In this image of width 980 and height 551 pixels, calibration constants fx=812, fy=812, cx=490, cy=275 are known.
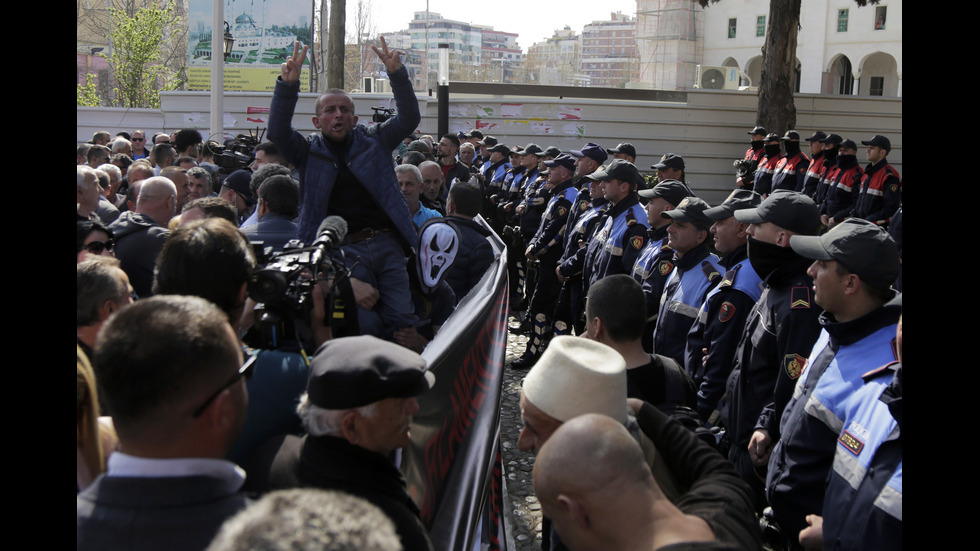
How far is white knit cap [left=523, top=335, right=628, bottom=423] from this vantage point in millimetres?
2457

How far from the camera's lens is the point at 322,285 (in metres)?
3.37

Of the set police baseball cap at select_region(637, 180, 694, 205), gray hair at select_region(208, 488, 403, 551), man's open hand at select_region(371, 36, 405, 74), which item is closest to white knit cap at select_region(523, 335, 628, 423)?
gray hair at select_region(208, 488, 403, 551)

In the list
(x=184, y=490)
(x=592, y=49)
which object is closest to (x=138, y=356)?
(x=184, y=490)

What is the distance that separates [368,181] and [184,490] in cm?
323

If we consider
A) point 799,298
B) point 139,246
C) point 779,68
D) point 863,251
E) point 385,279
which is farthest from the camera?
point 779,68

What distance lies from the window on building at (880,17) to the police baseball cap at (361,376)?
54901 millimetres

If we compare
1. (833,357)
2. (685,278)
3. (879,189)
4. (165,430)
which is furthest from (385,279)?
(879,189)

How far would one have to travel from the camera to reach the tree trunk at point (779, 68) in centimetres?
2027

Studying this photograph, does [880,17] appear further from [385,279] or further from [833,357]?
[833,357]

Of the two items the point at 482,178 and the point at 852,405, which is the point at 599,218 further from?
the point at 482,178

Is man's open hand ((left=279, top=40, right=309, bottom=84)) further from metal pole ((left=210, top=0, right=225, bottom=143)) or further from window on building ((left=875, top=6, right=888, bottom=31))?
window on building ((left=875, top=6, right=888, bottom=31))

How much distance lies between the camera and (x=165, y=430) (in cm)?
173

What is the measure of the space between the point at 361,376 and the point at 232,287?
713mm

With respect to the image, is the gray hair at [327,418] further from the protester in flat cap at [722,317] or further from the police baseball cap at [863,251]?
the protester in flat cap at [722,317]
